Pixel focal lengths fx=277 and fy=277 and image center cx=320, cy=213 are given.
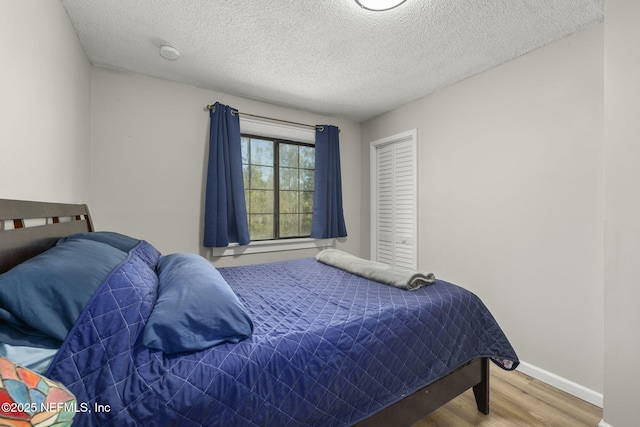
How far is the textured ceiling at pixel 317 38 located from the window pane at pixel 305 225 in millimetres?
1574

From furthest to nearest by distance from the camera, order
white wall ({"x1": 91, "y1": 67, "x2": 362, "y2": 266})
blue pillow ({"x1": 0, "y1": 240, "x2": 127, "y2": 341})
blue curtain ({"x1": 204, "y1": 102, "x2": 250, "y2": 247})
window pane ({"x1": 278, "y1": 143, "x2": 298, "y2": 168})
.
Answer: window pane ({"x1": 278, "y1": 143, "x2": 298, "y2": 168}) < blue curtain ({"x1": 204, "y1": 102, "x2": 250, "y2": 247}) < white wall ({"x1": 91, "y1": 67, "x2": 362, "y2": 266}) < blue pillow ({"x1": 0, "y1": 240, "x2": 127, "y2": 341})

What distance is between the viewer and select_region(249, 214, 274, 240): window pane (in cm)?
328

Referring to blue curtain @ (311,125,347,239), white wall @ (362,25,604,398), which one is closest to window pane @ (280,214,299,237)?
blue curtain @ (311,125,347,239)

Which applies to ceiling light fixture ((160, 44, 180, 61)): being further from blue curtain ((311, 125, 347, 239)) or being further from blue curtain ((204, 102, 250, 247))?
blue curtain ((311, 125, 347, 239))

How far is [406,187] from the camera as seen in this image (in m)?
3.36

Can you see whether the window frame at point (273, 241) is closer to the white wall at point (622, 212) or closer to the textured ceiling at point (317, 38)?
the textured ceiling at point (317, 38)

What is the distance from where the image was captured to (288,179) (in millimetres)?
3535

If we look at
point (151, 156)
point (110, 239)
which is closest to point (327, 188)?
point (151, 156)

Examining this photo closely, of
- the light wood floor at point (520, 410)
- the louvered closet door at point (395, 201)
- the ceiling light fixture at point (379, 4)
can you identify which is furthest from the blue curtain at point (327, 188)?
the light wood floor at point (520, 410)

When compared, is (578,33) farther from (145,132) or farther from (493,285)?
(145,132)

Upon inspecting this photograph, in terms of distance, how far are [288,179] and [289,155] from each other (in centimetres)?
31

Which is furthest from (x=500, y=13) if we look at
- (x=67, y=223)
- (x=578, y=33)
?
(x=67, y=223)

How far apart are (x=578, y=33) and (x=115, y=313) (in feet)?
10.3

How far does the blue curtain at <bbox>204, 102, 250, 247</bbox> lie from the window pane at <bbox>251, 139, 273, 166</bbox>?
1.05 feet
